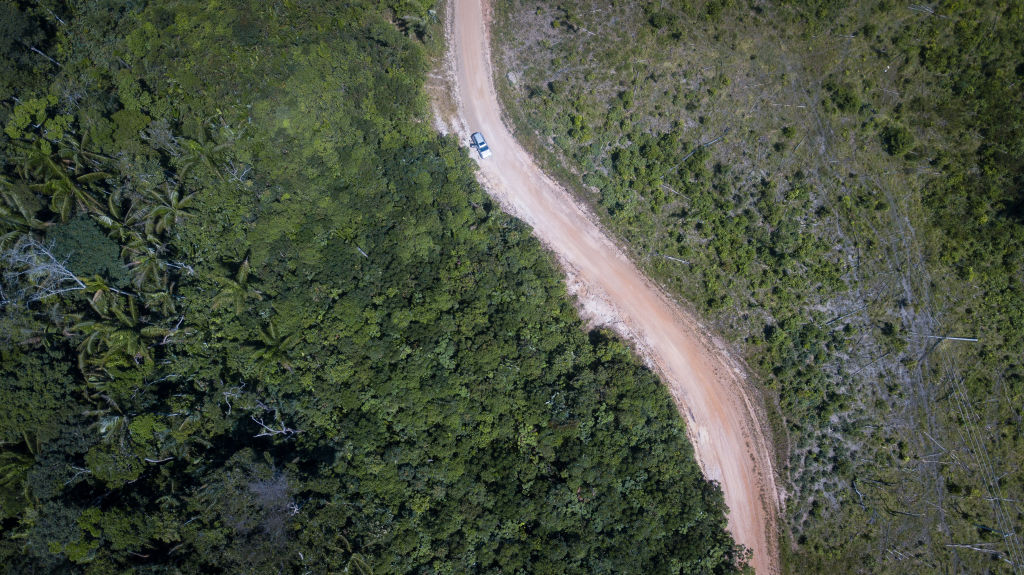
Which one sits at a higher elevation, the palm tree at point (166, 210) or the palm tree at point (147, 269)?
the palm tree at point (166, 210)

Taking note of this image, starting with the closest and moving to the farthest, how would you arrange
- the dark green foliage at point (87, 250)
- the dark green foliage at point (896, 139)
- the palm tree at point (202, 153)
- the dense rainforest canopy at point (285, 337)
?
the dense rainforest canopy at point (285, 337) < the dark green foliage at point (87, 250) < the dark green foliage at point (896, 139) < the palm tree at point (202, 153)

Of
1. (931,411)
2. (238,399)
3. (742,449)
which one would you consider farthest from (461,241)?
(931,411)

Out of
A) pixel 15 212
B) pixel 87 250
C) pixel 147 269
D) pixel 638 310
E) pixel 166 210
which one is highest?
pixel 166 210

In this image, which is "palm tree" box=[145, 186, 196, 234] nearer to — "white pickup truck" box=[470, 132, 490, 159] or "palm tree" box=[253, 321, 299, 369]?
"palm tree" box=[253, 321, 299, 369]

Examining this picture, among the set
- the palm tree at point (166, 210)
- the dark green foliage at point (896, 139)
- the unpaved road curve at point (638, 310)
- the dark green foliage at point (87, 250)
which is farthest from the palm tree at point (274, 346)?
the dark green foliage at point (896, 139)

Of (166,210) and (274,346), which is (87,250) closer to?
(166,210)

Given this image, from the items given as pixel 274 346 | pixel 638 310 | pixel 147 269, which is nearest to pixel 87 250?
pixel 147 269

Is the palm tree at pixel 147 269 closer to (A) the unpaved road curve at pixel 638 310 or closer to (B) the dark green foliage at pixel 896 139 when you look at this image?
(A) the unpaved road curve at pixel 638 310
